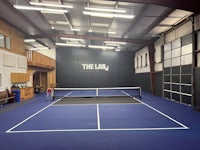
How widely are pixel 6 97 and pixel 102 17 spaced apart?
7434 mm

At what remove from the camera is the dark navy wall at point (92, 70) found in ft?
75.3

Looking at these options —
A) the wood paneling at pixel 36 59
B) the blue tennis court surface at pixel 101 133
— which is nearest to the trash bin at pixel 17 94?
the wood paneling at pixel 36 59

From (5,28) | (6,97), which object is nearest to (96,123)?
(6,97)

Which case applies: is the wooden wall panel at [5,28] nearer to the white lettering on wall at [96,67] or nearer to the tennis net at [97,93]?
the tennis net at [97,93]

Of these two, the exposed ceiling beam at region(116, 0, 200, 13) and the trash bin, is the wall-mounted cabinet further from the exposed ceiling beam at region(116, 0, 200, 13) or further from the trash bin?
the exposed ceiling beam at region(116, 0, 200, 13)

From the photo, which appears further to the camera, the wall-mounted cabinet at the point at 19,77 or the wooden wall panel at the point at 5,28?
the wall-mounted cabinet at the point at 19,77

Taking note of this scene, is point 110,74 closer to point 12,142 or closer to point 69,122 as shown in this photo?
point 69,122

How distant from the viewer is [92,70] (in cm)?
2327

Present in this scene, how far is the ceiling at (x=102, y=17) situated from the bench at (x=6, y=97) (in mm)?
4431

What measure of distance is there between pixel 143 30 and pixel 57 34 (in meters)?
6.61

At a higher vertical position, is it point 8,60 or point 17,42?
point 17,42

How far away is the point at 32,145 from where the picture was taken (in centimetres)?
422

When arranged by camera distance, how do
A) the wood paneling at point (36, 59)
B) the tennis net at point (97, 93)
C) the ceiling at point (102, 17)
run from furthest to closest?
the wood paneling at point (36, 59) < the tennis net at point (97, 93) < the ceiling at point (102, 17)

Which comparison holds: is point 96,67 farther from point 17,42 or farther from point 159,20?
point 159,20
